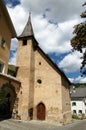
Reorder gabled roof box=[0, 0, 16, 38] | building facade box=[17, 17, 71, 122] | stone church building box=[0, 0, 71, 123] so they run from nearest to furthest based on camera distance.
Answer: gabled roof box=[0, 0, 16, 38] < stone church building box=[0, 0, 71, 123] < building facade box=[17, 17, 71, 122]

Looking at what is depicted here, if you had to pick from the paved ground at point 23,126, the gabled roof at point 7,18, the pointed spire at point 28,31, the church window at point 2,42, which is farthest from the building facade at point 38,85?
the church window at point 2,42

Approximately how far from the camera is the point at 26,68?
26.0m

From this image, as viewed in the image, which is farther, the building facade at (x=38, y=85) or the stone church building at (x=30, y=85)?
the building facade at (x=38, y=85)

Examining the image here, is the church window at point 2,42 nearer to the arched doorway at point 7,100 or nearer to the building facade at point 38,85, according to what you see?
the building facade at point 38,85

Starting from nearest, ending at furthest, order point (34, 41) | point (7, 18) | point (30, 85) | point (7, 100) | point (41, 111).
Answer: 1. point (7, 18)
2. point (7, 100)
3. point (30, 85)
4. point (41, 111)
5. point (34, 41)

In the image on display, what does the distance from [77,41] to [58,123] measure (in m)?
14.1

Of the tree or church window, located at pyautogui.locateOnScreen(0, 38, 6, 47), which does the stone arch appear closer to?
church window, located at pyautogui.locateOnScreen(0, 38, 6, 47)

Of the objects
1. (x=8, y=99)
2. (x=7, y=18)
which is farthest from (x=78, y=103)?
(x=7, y=18)

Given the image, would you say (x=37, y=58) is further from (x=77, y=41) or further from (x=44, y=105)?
(x=77, y=41)

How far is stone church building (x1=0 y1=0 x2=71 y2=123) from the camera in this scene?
78.2 feet

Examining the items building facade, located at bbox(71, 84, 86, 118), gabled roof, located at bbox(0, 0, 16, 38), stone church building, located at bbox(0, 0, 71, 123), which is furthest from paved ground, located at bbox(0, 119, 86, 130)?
building facade, located at bbox(71, 84, 86, 118)

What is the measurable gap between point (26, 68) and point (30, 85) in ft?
8.55

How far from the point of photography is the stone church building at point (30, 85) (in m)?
23.8

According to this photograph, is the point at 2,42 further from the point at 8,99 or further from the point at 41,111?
the point at 41,111
